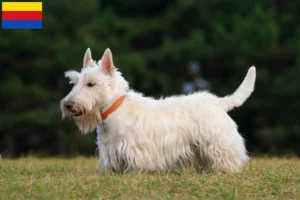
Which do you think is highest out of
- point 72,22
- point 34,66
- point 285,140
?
point 72,22

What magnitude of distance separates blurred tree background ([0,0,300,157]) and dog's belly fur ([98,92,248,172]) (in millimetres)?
19786

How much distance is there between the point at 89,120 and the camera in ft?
29.6

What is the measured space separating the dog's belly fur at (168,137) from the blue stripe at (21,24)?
66.3ft

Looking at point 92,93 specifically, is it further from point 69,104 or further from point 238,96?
point 238,96

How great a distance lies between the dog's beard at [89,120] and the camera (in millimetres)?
8961

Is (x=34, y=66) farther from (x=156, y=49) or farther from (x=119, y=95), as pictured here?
(x=119, y=95)

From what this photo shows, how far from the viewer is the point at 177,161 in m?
9.28

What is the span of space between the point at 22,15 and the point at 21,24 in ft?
3.53

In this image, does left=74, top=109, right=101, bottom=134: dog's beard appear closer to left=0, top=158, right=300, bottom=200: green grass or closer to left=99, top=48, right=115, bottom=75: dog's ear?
left=99, top=48, right=115, bottom=75: dog's ear

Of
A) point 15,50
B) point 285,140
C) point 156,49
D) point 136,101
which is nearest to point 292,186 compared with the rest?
point 136,101

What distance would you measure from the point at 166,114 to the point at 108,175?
4.35ft

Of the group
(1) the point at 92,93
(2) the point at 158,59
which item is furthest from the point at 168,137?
(2) the point at 158,59

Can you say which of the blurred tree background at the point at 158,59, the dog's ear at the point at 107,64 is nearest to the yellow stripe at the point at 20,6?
the blurred tree background at the point at 158,59

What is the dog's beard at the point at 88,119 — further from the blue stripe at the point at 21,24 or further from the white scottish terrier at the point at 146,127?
the blue stripe at the point at 21,24
